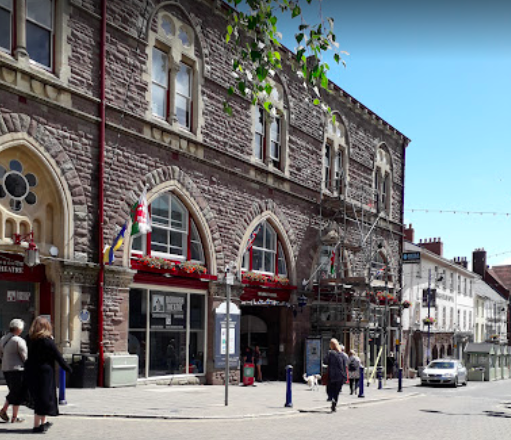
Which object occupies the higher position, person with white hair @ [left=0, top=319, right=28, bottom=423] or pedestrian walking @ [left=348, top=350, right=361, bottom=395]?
person with white hair @ [left=0, top=319, right=28, bottom=423]

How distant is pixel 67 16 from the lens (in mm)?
17125

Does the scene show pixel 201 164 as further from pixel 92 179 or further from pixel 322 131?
pixel 322 131

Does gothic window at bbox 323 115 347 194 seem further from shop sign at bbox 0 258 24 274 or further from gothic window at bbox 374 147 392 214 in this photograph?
shop sign at bbox 0 258 24 274

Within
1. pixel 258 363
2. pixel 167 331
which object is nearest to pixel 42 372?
pixel 167 331

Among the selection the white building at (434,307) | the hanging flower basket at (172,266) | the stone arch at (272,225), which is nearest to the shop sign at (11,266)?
the hanging flower basket at (172,266)

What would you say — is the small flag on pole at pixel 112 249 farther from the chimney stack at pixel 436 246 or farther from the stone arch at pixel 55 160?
the chimney stack at pixel 436 246

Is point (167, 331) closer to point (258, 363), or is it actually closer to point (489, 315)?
point (258, 363)

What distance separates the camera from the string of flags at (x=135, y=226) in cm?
1767

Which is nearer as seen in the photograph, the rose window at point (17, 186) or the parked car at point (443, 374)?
the rose window at point (17, 186)

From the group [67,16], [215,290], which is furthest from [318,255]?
[67,16]

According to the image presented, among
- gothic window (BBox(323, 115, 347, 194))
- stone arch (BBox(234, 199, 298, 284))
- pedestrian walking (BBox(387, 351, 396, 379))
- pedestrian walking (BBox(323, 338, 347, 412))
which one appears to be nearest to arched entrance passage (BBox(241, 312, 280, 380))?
stone arch (BBox(234, 199, 298, 284))

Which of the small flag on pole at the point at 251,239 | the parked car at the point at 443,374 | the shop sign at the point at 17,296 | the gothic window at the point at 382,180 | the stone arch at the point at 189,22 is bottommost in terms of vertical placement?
the parked car at the point at 443,374

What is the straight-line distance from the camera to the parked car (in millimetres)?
33969

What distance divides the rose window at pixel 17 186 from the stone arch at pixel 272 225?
8252mm
